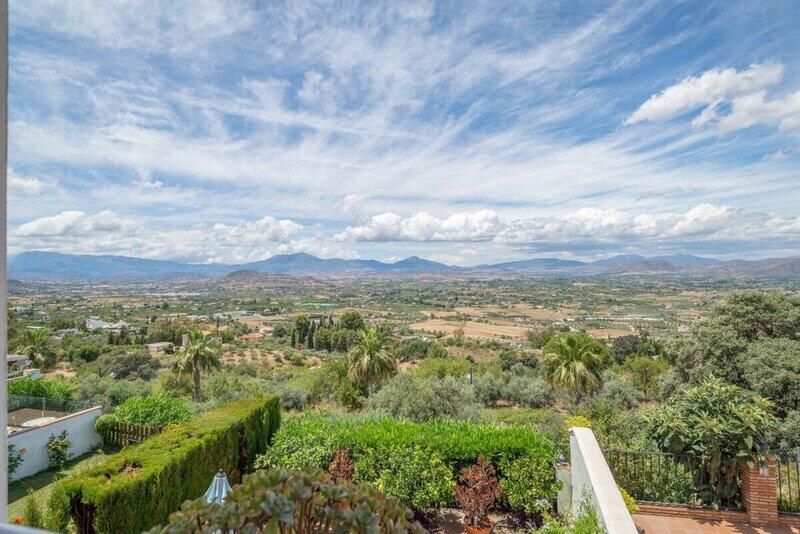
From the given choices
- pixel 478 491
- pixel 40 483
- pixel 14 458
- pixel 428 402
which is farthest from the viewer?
pixel 428 402

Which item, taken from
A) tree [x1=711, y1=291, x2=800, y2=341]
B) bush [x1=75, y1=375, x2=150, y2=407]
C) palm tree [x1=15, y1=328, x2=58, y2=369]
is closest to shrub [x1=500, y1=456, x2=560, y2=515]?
bush [x1=75, y1=375, x2=150, y2=407]

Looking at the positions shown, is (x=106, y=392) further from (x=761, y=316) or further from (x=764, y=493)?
(x=761, y=316)

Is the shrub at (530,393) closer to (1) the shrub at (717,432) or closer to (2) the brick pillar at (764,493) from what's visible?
(1) the shrub at (717,432)

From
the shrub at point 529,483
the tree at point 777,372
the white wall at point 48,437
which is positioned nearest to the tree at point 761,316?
the tree at point 777,372

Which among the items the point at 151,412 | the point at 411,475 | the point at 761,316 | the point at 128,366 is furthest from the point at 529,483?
Answer: the point at 128,366

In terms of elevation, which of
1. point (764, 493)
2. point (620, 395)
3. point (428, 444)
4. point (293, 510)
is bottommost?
point (620, 395)

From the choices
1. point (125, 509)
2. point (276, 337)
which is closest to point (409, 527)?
point (125, 509)
